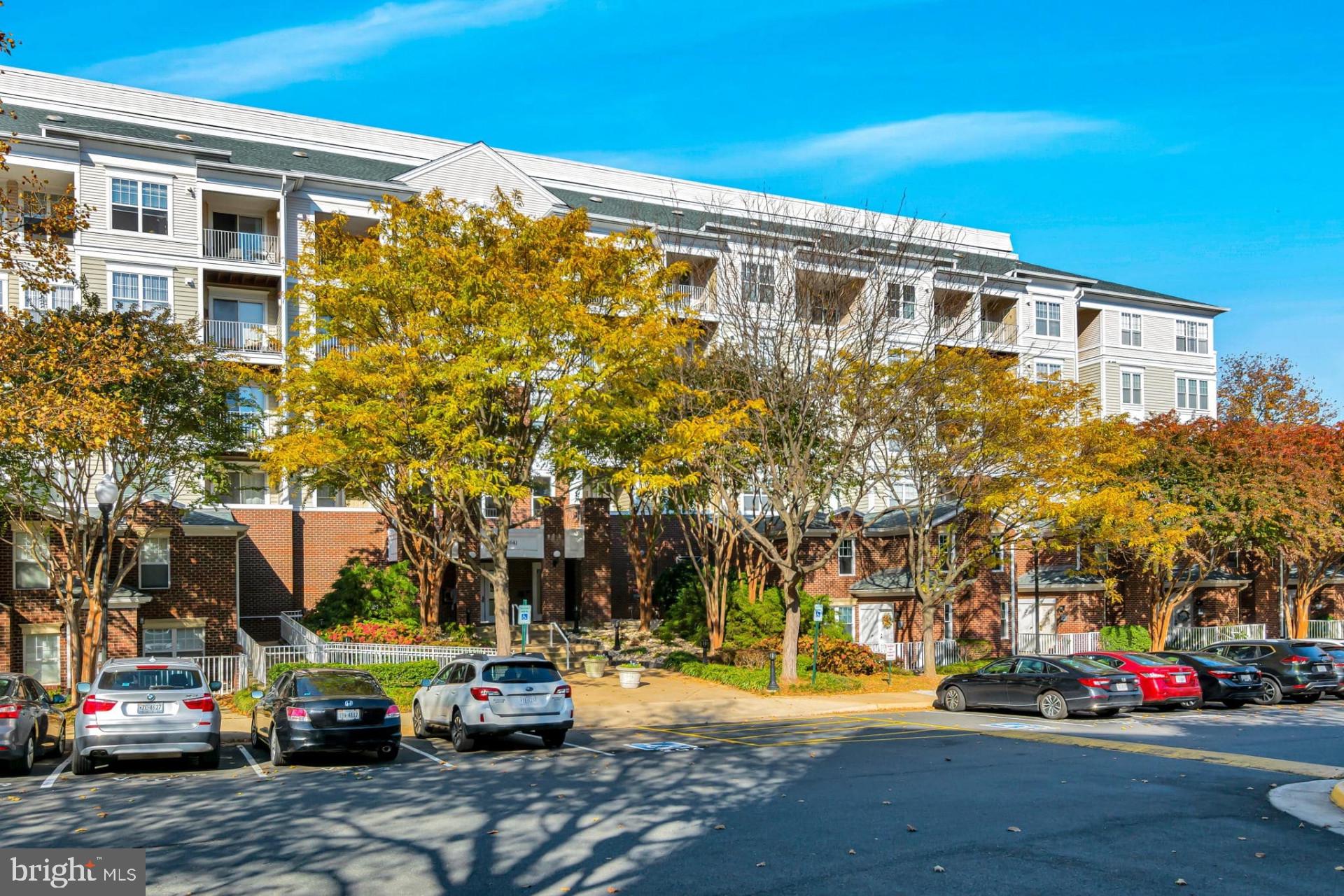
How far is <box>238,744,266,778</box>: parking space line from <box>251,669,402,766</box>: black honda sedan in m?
0.32

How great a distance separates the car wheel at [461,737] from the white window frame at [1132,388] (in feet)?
154

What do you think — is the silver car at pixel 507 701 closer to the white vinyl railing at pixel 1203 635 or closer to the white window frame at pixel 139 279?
the white window frame at pixel 139 279

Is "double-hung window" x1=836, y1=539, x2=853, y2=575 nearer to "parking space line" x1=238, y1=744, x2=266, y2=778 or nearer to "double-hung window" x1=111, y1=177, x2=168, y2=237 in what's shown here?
"parking space line" x1=238, y1=744, x2=266, y2=778

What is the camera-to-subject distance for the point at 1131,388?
187 ft

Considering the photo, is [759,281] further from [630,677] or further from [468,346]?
[630,677]

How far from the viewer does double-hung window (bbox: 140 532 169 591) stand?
31.8 metres

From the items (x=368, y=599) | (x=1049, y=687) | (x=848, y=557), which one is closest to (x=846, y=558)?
(x=848, y=557)

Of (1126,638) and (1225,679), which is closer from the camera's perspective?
(1225,679)

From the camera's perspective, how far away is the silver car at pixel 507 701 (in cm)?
1817

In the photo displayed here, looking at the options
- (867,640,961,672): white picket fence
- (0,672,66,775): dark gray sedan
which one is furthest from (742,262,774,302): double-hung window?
(0,672,66,775): dark gray sedan

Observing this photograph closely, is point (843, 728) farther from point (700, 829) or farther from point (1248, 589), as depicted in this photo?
point (1248, 589)

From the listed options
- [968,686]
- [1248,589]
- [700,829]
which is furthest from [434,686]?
[1248,589]

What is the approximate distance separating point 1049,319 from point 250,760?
47.2 m

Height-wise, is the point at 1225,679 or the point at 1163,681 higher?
the point at 1163,681
